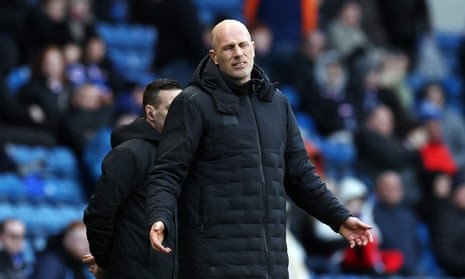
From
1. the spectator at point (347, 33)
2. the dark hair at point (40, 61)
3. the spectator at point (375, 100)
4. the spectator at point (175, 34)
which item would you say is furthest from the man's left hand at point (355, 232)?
the spectator at point (347, 33)

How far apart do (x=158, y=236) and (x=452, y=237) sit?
886cm

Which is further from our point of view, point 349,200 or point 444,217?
point 444,217

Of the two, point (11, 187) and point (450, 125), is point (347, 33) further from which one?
point (11, 187)

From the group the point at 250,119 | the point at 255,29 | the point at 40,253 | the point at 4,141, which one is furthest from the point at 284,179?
the point at 255,29

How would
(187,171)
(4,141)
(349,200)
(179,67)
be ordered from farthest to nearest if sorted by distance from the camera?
(179,67), (349,200), (4,141), (187,171)

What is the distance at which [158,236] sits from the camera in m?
7.18

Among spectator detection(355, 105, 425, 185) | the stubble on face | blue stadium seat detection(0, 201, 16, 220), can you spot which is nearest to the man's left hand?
the stubble on face

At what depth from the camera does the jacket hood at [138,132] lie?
27.5 feet

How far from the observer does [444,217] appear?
15.8m

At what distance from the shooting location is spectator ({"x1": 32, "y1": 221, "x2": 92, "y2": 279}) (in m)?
11.2

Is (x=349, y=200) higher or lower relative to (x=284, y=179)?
lower

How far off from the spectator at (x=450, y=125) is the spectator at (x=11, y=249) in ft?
26.4

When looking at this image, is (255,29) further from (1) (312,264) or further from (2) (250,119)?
(2) (250,119)

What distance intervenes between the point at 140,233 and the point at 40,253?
353cm
